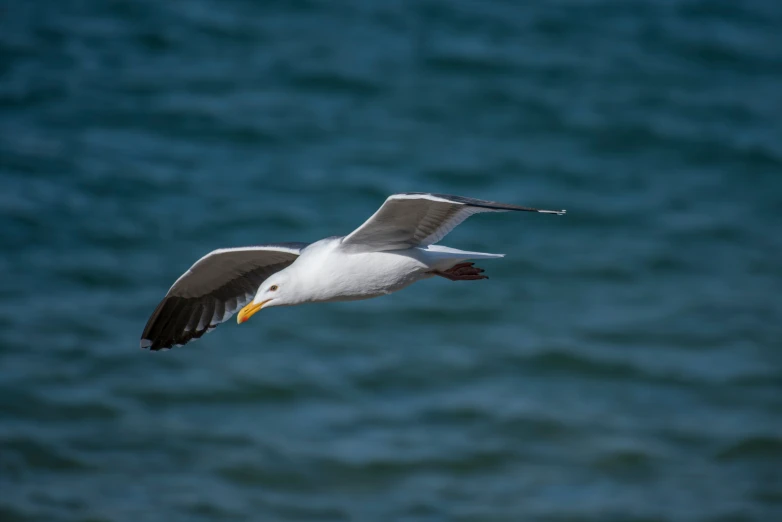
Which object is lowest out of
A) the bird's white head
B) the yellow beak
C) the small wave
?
the small wave

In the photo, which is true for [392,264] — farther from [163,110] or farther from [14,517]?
[163,110]

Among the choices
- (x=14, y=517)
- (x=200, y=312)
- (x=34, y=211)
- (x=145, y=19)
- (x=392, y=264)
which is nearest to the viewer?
(x=392, y=264)

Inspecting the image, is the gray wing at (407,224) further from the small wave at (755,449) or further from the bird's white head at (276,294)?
the small wave at (755,449)

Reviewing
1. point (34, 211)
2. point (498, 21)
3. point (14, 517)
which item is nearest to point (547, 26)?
point (498, 21)

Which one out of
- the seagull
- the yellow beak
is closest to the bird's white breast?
the seagull

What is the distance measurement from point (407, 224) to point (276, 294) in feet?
3.24

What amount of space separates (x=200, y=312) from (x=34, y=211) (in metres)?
8.32

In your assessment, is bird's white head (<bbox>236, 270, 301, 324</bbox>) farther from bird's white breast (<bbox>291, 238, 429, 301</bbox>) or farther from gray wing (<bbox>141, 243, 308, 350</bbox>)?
gray wing (<bbox>141, 243, 308, 350</bbox>)

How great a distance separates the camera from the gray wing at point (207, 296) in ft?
28.7

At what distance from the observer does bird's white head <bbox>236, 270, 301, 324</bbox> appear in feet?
24.8

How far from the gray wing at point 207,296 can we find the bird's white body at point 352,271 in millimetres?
1102

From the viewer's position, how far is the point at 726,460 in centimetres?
1279

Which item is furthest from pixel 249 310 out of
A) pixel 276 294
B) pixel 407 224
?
pixel 407 224

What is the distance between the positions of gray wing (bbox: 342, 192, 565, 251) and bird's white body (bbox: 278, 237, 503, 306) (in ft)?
0.20
